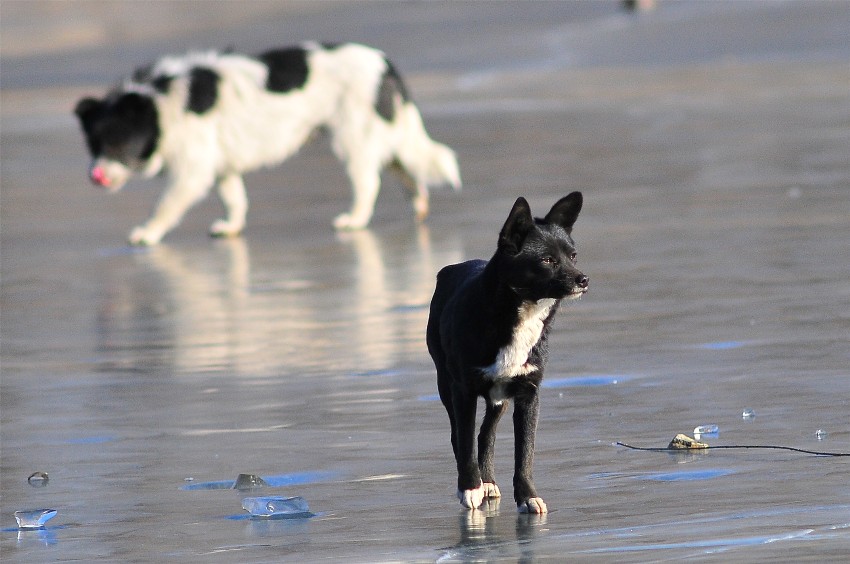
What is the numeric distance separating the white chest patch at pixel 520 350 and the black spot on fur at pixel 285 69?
29.9 ft

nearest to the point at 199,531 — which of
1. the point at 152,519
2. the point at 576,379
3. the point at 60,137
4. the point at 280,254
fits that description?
the point at 152,519

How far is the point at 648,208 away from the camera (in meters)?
13.8

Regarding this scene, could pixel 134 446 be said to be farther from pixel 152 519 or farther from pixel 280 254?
pixel 280 254

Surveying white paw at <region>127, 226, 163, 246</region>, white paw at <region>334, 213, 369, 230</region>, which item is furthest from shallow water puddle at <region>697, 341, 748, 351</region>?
white paw at <region>127, 226, 163, 246</region>

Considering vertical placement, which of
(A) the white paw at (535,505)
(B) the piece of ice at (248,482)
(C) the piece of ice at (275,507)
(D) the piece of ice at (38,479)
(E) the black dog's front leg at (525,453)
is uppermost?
(E) the black dog's front leg at (525,453)

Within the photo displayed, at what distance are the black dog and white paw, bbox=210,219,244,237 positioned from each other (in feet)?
28.0

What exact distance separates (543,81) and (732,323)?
2022 cm

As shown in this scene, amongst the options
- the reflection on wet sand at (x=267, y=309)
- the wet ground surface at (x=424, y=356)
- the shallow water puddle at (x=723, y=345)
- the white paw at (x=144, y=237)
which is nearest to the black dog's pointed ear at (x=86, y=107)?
the wet ground surface at (x=424, y=356)

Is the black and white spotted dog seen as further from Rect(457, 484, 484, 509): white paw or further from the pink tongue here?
Rect(457, 484, 484, 509): white paw

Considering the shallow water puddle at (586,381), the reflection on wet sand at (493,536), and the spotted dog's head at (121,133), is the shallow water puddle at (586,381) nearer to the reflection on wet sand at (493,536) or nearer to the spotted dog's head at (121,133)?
the reflection on wet sand at (493,536)

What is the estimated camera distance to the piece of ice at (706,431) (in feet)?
21.1

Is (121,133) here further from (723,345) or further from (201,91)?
(723,345)

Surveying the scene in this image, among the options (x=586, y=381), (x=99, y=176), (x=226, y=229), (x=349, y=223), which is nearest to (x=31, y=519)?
(x=586, y=381)

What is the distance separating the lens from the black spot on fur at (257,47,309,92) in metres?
14.5
